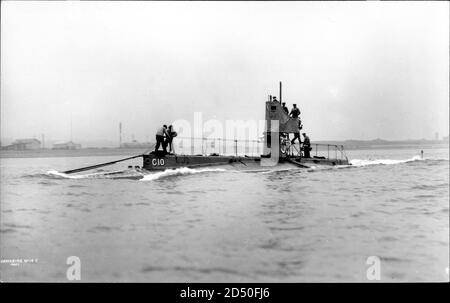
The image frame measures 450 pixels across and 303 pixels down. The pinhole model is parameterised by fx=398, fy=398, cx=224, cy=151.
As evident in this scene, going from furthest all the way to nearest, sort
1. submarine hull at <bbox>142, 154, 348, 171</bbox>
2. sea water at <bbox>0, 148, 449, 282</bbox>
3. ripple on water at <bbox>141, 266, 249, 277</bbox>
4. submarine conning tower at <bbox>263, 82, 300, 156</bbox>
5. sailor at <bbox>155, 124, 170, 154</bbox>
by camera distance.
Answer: submarine conning tower at <bbox>263, 82, 300, 156</bbox> → submarine hull at <bbox>142, 154, 348, 171</bbox> → sailor at <bbox>155, 124, 170, 154</bbox> → sea water at <bbox>0, 148, 449, 282</bbox> → ripple on water at <bbox>141, 266, 249, 277</bbox>

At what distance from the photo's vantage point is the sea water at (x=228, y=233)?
830 cm

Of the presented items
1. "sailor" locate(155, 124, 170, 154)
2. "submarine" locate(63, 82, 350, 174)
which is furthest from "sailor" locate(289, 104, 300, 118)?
"sailor" locate(155, 124, 170, 154)

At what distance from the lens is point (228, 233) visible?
35.1ft

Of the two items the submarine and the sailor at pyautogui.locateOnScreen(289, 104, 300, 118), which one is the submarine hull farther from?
the sailor at pyautogui.locateOnScreen(289, 104, 300, 118)

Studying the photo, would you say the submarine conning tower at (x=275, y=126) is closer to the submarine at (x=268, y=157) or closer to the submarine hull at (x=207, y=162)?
the submarine at (x=268, y=157)

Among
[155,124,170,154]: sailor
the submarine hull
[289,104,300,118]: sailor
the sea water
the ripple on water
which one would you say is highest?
[289,104,300,118]: sailor

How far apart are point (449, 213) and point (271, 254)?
7.59 meters

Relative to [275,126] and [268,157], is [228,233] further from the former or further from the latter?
[275,126]

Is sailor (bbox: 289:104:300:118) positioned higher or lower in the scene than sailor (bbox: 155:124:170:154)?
higher

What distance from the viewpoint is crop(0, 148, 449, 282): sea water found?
8305mm

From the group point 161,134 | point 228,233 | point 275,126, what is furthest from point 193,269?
point 275,126

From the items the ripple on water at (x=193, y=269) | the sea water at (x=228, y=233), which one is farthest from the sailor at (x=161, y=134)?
the ripple on water at (x=193, y=269)
